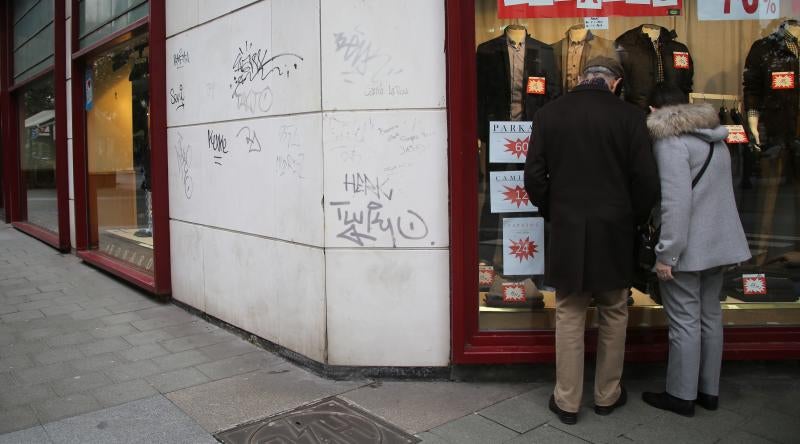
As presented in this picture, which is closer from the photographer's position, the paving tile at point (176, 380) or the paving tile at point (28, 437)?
the paving tile at point (28, 437)

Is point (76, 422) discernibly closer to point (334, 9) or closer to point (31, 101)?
point (334, 9)

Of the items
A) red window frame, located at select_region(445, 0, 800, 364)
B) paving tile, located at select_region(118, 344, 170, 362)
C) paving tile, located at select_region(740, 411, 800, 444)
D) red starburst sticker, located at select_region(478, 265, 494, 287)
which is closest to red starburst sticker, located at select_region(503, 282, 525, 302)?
red starburst sticker, located at select_region(478, 265, 494, 287)

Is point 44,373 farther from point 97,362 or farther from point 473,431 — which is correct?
point 473,431

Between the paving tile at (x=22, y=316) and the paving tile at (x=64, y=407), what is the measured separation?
2424 millimetres

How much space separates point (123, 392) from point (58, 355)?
1168mm

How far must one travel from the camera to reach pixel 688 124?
3.52 meters

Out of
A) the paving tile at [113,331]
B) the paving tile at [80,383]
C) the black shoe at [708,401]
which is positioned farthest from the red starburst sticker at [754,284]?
the paving tile at [113,331]

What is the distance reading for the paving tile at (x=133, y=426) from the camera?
11.4ft

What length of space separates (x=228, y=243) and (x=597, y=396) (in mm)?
3171

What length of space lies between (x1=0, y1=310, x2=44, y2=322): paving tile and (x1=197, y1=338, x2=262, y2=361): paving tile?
220cm

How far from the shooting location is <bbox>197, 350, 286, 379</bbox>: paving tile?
177 inches

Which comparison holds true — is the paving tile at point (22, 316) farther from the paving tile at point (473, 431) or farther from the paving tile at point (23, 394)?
the paving tile at point (473, 431)

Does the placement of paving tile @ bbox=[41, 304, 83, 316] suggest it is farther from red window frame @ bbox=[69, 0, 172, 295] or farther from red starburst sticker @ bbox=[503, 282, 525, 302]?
red starburst sticker @ bbox=[503, 282, 525, 302]

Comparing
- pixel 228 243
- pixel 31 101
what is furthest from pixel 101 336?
pixel 31 101
